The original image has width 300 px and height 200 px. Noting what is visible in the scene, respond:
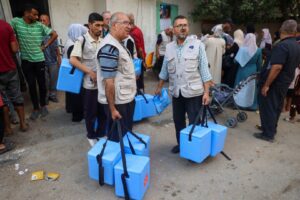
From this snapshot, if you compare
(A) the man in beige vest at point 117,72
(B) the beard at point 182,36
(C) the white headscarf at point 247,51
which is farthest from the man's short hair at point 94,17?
(C) the white headscarf at point 247,51

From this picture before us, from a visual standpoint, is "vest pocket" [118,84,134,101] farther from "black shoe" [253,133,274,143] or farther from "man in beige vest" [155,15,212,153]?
"black shoe" [253,133,274,143]

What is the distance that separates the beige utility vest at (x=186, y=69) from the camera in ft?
9.77

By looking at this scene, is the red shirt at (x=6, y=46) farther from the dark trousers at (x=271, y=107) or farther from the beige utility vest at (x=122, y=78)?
the dark trousers at (x=271, y=107)

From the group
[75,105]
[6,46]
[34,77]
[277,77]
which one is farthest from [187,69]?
[34,77]

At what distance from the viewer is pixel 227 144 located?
153 inches

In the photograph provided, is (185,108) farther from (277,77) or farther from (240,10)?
(240,10)

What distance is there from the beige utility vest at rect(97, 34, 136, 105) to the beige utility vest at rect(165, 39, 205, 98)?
2.13ft

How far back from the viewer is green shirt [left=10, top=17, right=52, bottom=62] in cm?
433

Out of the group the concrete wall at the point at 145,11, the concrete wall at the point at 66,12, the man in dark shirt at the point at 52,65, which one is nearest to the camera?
the man in dark shirt at the point at 52,65

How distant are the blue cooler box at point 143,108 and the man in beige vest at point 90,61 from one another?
1.00 metres

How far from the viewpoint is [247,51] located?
17.2ft

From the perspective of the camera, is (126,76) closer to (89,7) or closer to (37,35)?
(37,35)

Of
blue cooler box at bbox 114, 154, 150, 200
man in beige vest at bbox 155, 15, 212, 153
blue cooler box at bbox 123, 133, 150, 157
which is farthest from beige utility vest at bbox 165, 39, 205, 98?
blue cooler box at bbox 114, 154, 150, 200

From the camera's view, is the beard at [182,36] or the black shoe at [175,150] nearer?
the beard at [182,36]
